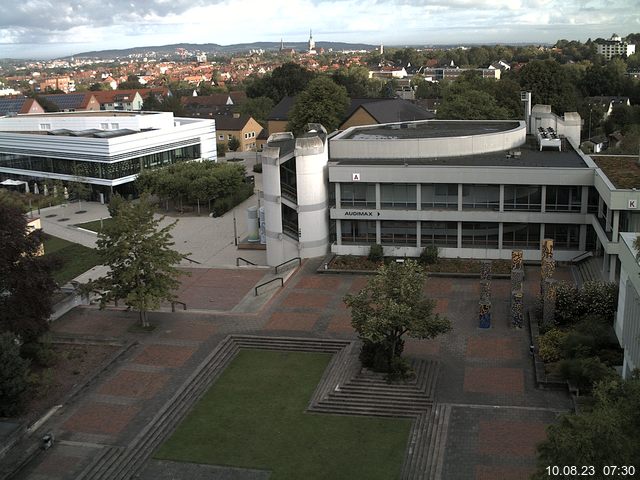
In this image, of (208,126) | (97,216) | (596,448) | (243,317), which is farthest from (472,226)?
(208,126)

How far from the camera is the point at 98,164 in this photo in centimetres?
6322

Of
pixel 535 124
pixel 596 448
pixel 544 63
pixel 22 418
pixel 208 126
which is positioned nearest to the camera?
A: pixel 596 448

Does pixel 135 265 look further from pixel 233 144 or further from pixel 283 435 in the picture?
pixel 233 144

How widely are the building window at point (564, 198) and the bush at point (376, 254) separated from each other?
9.36 metres

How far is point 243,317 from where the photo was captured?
32.7 metres

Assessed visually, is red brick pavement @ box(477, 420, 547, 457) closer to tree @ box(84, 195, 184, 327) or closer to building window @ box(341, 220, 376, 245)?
tree @ box(84, 195, 184, 327)

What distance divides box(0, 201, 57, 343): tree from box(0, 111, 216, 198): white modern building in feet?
116

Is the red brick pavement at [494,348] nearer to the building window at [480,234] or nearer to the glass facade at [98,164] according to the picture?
the building window at [480,234]

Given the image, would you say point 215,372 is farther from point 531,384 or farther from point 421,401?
point 531,384

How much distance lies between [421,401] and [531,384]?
4.18 m

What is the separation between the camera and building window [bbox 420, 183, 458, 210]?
39.1m

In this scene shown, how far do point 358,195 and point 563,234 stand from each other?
11420 millimetres

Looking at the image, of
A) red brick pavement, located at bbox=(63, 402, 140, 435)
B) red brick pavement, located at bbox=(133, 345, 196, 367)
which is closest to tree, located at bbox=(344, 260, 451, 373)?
red brick pavement, located at bbox=(133, 345, 196, 367)

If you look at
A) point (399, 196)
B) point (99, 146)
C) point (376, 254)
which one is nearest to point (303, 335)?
point (376, 254)
